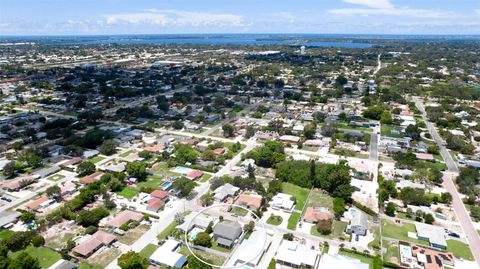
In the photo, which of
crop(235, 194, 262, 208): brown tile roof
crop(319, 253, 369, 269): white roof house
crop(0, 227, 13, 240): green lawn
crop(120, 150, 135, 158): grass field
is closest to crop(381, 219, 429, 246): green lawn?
crop(319, 253, 369, 269): white roof house

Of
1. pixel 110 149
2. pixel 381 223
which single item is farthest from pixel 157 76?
pixel 381 223

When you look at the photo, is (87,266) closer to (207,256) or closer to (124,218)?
(124,218)

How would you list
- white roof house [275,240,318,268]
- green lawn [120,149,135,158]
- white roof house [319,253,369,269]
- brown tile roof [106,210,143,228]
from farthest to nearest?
green lawn [120,149,135,158] → brown tile roof [106,210,143,228] → white roof house [275,240,318,268] → white roof house [319,253,369,269]

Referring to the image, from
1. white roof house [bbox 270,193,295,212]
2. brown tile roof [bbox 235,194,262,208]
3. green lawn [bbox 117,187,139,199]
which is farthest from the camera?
green lawn [bbox 117,187,139,199]

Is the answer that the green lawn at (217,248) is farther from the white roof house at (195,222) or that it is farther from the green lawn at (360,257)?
the green lawn at (360,257)

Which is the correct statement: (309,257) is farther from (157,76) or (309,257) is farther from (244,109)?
(157,76)

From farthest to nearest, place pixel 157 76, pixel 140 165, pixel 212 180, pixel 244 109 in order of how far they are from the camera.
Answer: pixel 157 76 < pixel 244 109 < pixel 140 165 < pixel 212 180

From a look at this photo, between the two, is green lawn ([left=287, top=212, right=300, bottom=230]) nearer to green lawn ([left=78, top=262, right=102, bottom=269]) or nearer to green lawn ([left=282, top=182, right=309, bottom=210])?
green lawn ([left=282, top=182, right=309, bottom=210])
